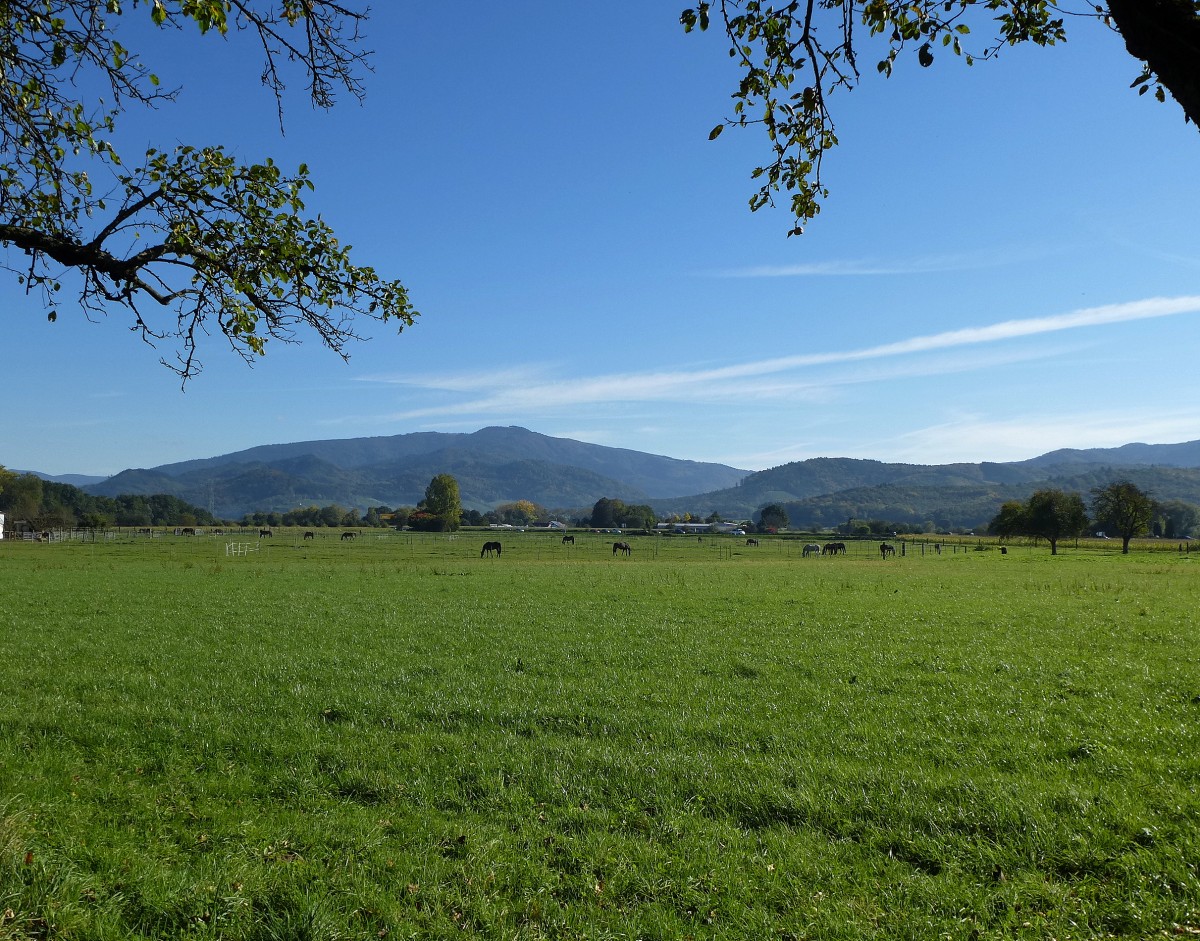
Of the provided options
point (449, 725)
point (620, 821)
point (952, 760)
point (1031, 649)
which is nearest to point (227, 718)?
point (449, 725)

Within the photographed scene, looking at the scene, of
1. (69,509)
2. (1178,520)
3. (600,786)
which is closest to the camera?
(600,786)

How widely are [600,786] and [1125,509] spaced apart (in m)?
106

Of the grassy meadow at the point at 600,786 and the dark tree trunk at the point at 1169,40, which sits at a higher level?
the dark tree trunk at the point at 1169,40

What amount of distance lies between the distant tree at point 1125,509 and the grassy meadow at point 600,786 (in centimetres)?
8980

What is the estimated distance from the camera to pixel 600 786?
7801 mm

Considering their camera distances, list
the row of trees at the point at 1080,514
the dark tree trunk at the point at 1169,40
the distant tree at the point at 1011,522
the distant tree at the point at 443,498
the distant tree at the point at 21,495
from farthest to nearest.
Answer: the distant tree at the point at 443,498, the distant tree at the point at 21,495, the distant tree at the point at 1011,522, the row of trees at the point at 1080,514, the dark tree trunk at the point at 1169,40

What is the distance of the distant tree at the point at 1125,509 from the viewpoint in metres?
89.2

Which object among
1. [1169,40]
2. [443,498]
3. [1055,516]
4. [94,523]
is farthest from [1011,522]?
[94,523]

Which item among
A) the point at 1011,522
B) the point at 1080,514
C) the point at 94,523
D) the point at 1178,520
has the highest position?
the point at 94,523

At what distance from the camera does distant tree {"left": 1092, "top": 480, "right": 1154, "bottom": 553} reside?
293 ft

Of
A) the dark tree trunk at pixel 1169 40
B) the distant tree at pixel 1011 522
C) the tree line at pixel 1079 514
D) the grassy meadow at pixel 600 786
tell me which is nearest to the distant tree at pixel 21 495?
the grassy meadow at pixel 600 786

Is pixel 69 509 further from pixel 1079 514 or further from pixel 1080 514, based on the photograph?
pixel 1080 514

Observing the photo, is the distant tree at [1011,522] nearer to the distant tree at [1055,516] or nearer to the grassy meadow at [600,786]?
the distant tree at [1055,516]

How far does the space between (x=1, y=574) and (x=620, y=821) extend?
41.9 metres
